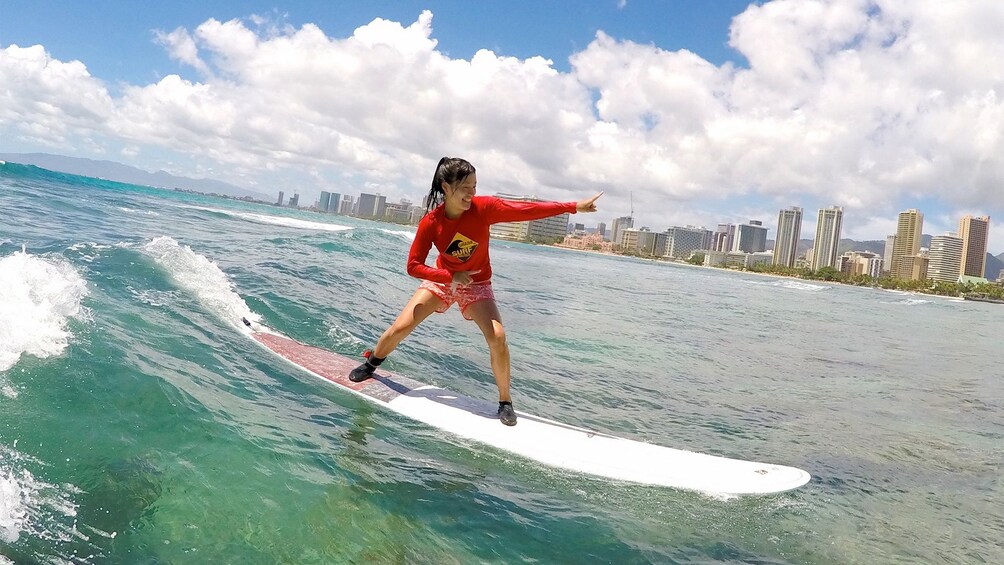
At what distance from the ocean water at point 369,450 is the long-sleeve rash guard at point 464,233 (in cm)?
141

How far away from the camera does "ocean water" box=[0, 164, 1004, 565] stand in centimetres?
305

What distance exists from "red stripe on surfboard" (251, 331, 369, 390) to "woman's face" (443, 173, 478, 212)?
2083mm

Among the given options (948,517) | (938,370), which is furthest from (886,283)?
(948,517)

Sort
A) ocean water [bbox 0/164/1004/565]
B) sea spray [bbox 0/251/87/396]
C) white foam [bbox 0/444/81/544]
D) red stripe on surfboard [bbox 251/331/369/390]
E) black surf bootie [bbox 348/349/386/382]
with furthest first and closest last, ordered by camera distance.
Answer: red stripe on surfboard [bbox 251/331/369/390], black surf bootie [bbox 348/349/386/382], sea spray [bbox 0/251/87/396], ocean water [bbox 0/164/1004/565], white foam [bbox 0/444/81/544]

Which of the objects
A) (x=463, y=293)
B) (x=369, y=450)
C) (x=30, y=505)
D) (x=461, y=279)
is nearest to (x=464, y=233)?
(x=461, y=279)

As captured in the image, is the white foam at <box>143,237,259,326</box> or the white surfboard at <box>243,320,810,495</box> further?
the white foam at <box>143,237,259,326</box>

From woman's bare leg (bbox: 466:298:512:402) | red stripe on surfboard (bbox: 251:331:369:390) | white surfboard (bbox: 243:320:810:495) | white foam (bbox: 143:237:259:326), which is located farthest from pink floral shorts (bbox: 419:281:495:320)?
white foam (bbox: 143:237:259:326)

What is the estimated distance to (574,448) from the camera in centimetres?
487

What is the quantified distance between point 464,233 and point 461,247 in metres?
0.14

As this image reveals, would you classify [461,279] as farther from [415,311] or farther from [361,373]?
[361,373]

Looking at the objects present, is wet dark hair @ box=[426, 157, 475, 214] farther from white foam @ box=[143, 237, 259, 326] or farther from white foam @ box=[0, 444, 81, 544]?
white foam @ box=[143, 237, 259, 326]

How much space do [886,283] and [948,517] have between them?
161 meters

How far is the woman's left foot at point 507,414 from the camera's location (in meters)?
5.20

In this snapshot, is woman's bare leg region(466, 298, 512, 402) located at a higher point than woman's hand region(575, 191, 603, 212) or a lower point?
lower
